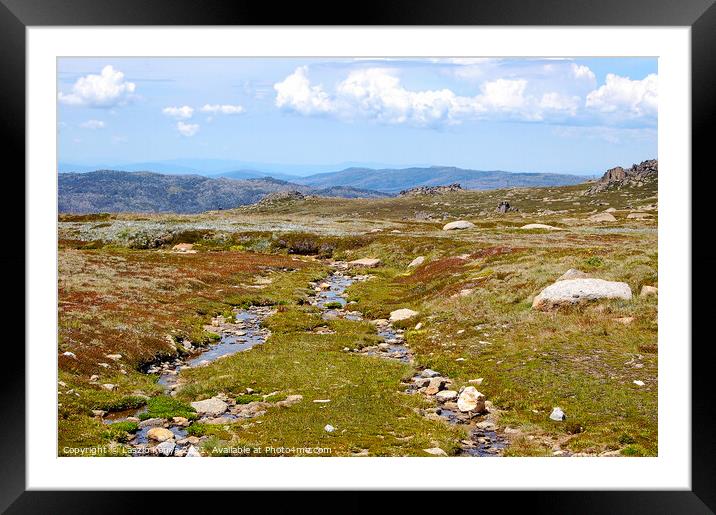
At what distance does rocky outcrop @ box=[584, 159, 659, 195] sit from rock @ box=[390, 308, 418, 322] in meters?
139

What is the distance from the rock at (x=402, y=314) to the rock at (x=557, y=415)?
12481 millimetres

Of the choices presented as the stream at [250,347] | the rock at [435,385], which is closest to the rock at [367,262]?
the stream at [250,347]

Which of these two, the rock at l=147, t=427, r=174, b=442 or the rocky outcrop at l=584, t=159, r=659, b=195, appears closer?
the rock at l=147, t=427, r=174, b=442

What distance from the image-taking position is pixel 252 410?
14867mm

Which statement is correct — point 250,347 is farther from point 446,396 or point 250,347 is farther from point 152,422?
point 446,396

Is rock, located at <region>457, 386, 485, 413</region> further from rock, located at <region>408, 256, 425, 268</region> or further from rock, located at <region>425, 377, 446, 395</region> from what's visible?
rock, located at <region>408, 256, 425, 268</region>

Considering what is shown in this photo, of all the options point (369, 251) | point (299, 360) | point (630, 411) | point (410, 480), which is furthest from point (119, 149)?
point (369, 251)

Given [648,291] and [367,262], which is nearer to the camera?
[648,291]

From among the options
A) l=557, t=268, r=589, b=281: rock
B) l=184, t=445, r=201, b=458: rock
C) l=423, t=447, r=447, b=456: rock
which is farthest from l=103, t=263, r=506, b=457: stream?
l=557, t=268, r=589, b=281: rock

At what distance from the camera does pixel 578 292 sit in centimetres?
2075

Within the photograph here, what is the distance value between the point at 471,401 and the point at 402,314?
12.3 metres

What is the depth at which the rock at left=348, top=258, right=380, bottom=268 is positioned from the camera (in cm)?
4880
